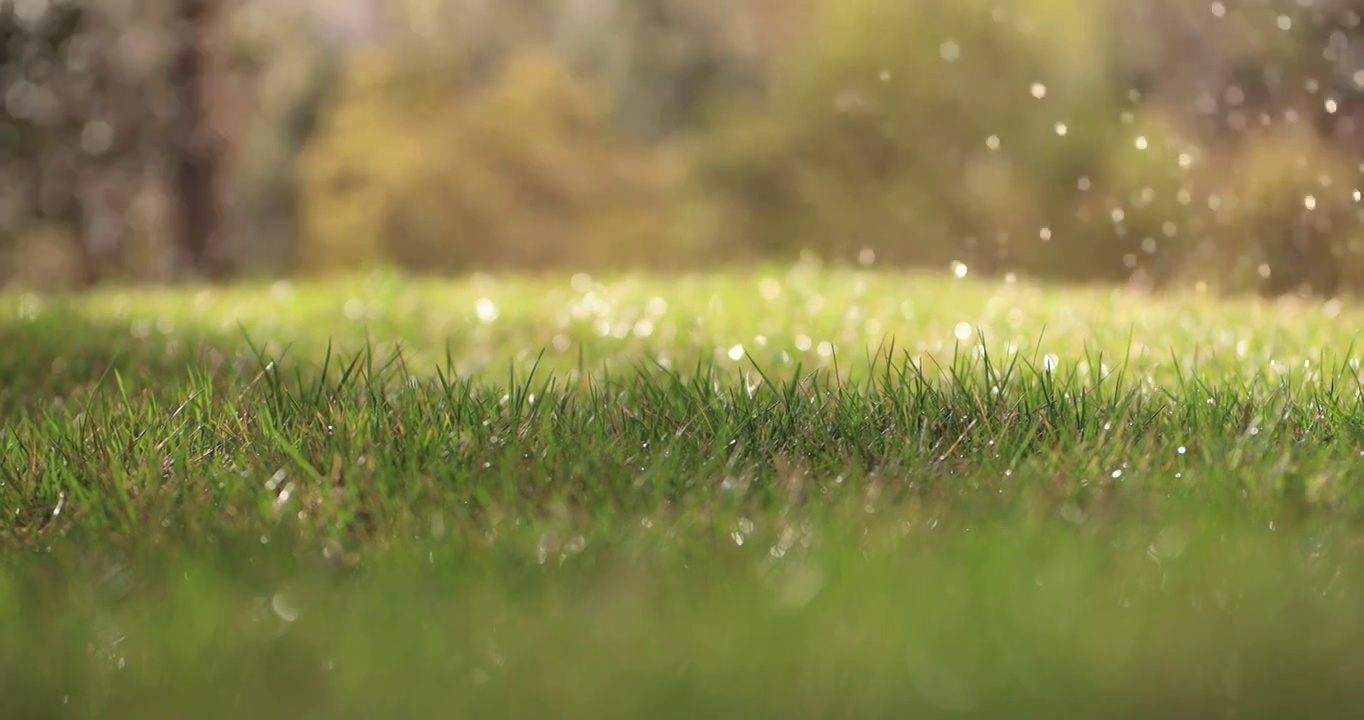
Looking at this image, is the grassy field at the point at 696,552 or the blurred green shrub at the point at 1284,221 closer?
the grassy field at the point at 696,552

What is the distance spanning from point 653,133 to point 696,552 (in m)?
26.0

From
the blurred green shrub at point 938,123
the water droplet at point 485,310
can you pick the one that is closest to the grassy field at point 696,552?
the water droplet at point 485,310

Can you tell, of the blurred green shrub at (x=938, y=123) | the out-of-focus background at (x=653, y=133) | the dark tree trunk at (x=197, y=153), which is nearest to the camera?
the dark tree trunk at (x=197, y=153)

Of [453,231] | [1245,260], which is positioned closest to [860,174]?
[453,231]

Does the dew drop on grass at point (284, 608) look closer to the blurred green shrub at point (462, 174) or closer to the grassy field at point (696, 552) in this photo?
the grassy field at point (696, 552)

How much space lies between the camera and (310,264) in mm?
26953

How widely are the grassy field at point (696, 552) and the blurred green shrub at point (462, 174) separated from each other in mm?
20385

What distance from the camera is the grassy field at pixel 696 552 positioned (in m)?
2.16

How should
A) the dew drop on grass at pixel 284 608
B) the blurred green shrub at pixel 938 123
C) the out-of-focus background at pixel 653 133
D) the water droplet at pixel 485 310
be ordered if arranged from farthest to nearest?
the blurred green shrub at pixel 938 123 → the out-of-focus background at pixel 653 133 → the water droplet at pixel 485 310 → the dew drop on grass at pixel 284 608

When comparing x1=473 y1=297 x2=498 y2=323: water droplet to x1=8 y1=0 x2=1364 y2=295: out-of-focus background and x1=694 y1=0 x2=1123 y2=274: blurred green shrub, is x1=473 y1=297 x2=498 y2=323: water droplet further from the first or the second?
x1=694 y1=0 x2=1123 y2=274: blurred green shrub

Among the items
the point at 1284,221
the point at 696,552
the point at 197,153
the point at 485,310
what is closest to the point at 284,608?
the point at 696,552

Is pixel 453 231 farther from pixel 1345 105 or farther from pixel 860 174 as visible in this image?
pixel 1345 105

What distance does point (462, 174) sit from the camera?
25438 mm

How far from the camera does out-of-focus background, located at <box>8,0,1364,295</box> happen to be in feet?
62.7
